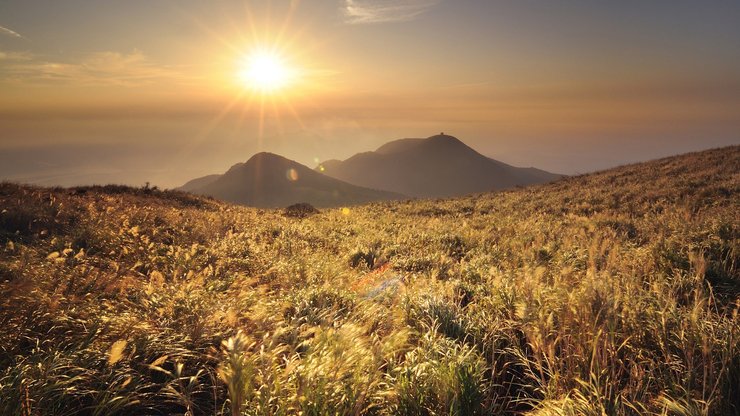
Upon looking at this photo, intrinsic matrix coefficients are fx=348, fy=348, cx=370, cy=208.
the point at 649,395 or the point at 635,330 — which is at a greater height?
the point at 635,330

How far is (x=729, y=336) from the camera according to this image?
9.74 feet

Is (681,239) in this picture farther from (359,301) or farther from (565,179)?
(565,179)

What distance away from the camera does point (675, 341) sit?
3.21m

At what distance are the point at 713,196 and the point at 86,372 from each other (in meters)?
23.2

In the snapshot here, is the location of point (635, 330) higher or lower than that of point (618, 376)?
higher

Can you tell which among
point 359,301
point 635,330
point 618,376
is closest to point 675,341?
point 635,330

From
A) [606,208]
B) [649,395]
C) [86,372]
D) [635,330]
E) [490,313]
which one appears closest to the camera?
[86,372]

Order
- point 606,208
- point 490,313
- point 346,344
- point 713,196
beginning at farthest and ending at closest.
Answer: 1. point 606,208
2. point 713,196
3. point 490,313
4. point 346,344

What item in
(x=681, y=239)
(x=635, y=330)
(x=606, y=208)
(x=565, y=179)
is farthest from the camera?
(x=565, y=179)

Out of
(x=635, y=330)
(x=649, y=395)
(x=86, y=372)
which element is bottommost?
(x=649, y=395)

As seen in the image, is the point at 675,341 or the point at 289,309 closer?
the point at 675,341

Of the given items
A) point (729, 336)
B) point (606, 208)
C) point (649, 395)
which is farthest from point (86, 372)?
point (606, 208)

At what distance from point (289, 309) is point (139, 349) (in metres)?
1.88

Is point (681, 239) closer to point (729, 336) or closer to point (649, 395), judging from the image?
point (729, 336)
